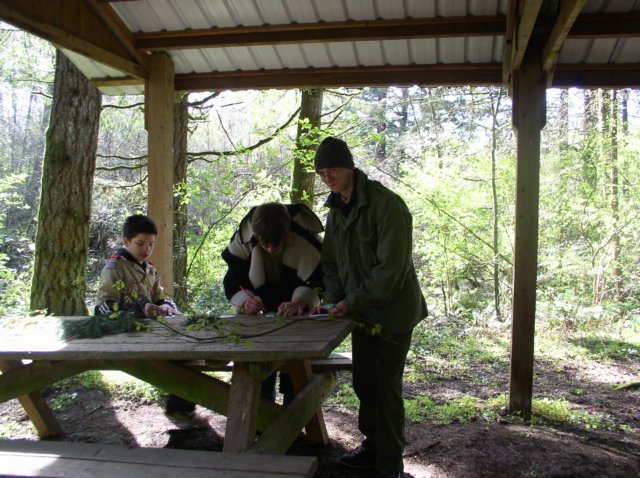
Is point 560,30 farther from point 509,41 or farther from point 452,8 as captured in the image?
point 452,8

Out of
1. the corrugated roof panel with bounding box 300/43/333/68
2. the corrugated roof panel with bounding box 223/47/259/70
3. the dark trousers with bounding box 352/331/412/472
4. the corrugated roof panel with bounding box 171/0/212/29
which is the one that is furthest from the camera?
the corrugated roof panel with bounding box 223/47/259/70

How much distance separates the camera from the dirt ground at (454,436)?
3457mm

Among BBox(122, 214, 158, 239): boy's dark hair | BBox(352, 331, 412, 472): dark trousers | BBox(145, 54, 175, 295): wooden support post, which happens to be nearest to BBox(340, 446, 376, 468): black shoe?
BBox(352, 331, 412, 472): dark trousers

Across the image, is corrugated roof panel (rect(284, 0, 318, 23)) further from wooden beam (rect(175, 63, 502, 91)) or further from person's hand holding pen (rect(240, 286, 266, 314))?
person's hand holding pen (rect(240, 286, 266, 314))

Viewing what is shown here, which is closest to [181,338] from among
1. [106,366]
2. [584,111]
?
[106,366]

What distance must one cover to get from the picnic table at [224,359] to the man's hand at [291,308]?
0.29ft

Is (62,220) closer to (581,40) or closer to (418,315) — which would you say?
(418,315)

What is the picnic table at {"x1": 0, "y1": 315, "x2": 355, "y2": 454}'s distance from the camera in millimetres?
2488

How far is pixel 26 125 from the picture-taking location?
2344 cm

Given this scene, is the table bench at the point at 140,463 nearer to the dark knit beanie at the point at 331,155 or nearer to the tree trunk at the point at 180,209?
the dark knit beanie at the point at 331,155

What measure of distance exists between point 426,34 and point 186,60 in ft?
7.45

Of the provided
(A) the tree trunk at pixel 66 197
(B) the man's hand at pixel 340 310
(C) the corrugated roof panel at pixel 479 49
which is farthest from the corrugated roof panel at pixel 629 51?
(A) the tree trunk at pixel 66 197

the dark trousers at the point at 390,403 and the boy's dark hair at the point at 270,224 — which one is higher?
the boy's dark hair at the point at 270,224

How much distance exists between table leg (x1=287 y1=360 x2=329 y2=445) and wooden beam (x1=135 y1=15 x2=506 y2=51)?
2.61 meters
